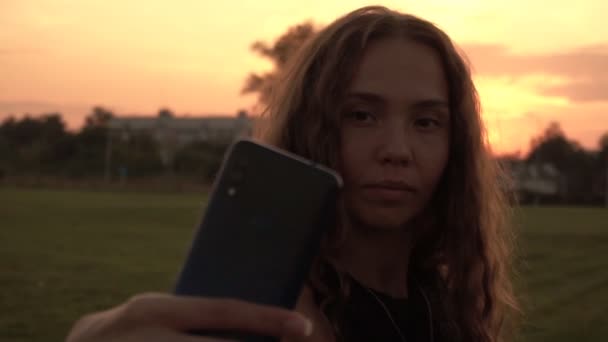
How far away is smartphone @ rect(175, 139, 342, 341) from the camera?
1004 millimetres

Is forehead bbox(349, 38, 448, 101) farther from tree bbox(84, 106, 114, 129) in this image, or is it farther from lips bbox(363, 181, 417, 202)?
tree bbox(84, 106, 114, 129)

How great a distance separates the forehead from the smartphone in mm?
581

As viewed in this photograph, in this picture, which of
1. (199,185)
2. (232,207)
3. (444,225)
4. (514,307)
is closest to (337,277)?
(444,225)

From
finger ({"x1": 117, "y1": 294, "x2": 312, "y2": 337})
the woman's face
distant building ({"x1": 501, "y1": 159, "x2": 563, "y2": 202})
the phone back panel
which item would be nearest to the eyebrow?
the woman's face

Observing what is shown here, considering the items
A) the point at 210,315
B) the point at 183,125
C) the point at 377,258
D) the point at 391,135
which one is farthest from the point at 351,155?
the point at 183,125

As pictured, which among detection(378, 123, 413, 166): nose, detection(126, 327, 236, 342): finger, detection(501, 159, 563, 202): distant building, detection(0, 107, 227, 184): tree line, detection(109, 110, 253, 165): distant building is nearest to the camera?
detection(126, 327, 236, 342): finger

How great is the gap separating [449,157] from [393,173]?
444 mm

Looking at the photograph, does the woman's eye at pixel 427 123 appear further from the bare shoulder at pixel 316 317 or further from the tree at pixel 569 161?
the tree at pixel 569 161

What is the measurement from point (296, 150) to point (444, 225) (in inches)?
16.9

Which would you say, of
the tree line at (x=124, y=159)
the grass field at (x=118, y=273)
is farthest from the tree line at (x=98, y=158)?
the grass field at (x=118, y=273)

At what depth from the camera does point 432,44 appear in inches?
70.6

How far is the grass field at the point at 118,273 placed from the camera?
7918 millimetres

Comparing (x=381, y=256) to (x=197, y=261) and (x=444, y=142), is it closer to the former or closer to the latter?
(x=444, y=142)

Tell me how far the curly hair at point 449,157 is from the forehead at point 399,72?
24mm
